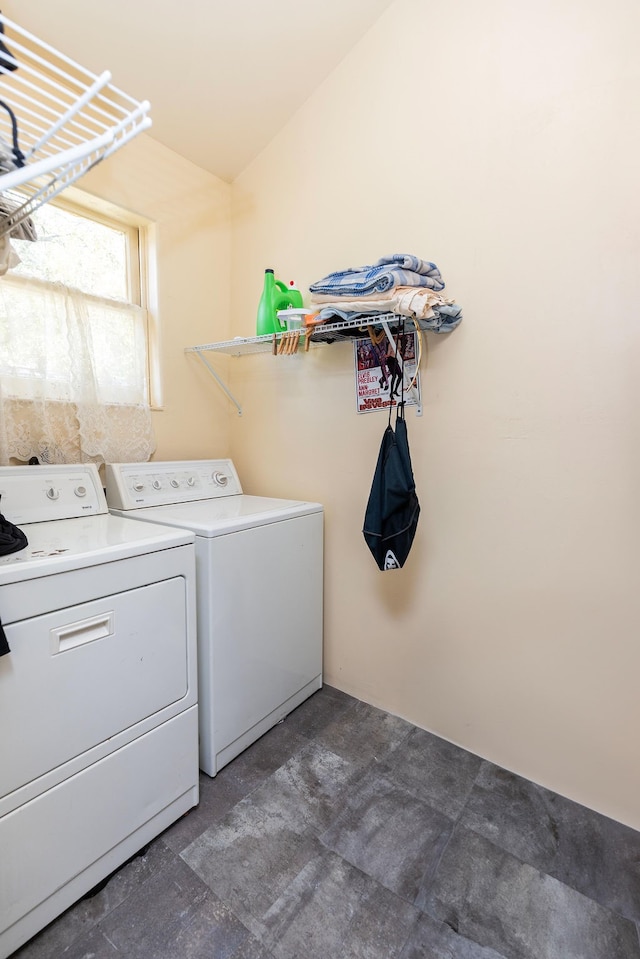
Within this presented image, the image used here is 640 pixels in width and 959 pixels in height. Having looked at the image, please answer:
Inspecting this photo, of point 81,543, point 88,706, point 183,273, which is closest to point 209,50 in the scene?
point 183,273

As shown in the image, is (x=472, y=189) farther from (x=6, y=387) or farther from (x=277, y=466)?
(x=6, y=387)

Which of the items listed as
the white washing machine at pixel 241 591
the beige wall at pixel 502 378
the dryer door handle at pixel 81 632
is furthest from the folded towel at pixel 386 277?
the dryer door handle at pixel 81 632

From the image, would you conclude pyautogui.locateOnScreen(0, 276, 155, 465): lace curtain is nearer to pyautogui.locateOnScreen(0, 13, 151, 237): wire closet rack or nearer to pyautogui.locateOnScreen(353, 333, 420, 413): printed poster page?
pyautogui.locateOnScreen(0, 13, 151, 237): wire closet rack

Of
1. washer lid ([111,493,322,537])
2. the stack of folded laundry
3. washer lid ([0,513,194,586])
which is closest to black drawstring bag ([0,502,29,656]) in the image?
washer lid ([0,513,194,586])

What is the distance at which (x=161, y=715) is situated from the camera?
1296mm

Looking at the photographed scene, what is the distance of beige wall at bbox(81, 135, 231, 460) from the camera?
1914mm

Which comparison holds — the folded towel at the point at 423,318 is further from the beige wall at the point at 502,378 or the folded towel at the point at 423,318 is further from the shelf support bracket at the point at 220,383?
the shelf support bracket at the point at 220,383

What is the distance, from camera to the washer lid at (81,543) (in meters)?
1.02

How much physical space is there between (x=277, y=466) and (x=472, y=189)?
4.45ft

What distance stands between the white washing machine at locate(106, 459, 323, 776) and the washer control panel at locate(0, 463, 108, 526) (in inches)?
3.9

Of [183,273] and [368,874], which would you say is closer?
[368,874]

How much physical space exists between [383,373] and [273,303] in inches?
22.9

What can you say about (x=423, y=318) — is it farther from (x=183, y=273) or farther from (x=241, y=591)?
(x=183, y=273)

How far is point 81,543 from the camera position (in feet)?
4.02
